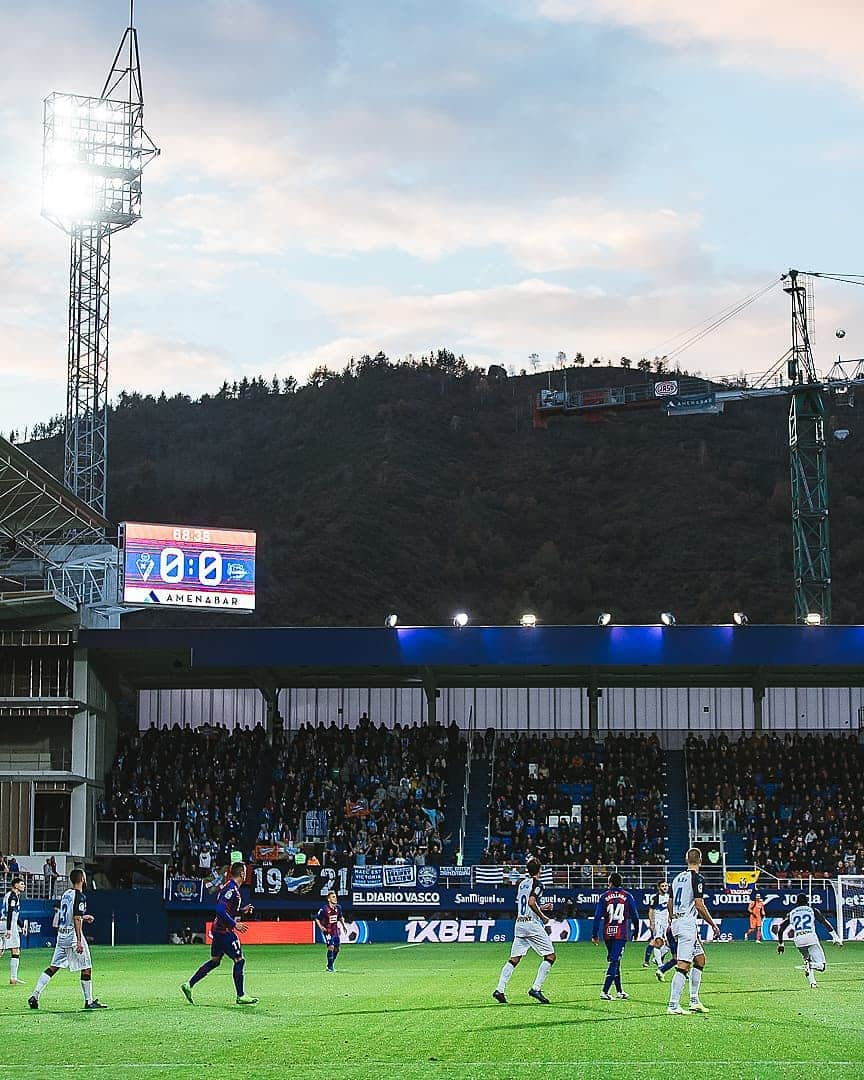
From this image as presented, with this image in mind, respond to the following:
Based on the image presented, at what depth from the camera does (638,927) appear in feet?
156

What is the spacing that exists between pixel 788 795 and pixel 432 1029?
41475 millimetres

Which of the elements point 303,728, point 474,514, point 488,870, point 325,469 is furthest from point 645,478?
point 488,870

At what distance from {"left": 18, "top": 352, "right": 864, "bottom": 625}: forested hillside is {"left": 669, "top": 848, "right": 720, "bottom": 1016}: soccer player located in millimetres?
105504

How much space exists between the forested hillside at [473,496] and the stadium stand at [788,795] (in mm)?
63975

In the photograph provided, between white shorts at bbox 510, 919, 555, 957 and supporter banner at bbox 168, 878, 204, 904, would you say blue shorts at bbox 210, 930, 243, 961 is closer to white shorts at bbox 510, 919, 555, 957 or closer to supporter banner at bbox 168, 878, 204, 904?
white shorts at bbox 510, 919, 555, 957

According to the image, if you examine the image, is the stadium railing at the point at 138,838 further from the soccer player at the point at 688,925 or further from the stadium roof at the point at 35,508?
the soccer player at the point at 688,925

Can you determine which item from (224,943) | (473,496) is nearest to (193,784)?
(224,943)

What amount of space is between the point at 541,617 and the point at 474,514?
50.9 feet

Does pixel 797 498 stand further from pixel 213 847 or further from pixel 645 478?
Result: pixel 645 478

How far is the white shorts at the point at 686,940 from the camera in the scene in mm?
21625

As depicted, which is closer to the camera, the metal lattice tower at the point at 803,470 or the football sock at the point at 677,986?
the football sock at the point at 677,986

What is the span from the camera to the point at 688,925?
2175 centimetres

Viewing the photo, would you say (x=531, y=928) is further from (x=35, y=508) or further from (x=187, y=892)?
(x=35, y=508)

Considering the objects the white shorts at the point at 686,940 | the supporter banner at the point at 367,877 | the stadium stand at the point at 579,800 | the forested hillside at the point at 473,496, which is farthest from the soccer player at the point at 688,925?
the forested hillside at the point at 473,496
